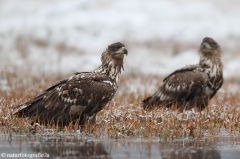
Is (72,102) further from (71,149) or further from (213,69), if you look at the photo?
(213,69)

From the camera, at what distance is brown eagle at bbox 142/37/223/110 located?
12883mm

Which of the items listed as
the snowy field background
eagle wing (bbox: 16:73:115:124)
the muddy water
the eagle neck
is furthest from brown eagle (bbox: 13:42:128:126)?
the snowy field background

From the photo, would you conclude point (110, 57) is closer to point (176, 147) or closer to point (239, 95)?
point (176, 147)

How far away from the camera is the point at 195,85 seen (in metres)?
12.9

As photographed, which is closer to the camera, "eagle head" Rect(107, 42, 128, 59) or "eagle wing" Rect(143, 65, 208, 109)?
"eagle head" Rect(107, 42, 128, 59)

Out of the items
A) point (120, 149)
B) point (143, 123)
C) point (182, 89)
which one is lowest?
point (120, 149)

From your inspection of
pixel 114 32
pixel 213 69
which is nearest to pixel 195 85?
pixel 213 69

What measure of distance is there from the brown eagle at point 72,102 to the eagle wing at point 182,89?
2.25 m

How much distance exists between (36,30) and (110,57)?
1593cm

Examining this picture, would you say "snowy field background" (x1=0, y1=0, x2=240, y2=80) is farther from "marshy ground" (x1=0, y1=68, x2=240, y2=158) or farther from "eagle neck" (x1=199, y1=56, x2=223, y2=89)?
"marshy ground" (x1=0, y1=68, x2=240, y2=158)

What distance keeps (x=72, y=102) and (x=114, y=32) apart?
1838 centimetres

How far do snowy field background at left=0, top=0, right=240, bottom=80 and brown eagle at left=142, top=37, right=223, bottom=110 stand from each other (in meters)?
8.08

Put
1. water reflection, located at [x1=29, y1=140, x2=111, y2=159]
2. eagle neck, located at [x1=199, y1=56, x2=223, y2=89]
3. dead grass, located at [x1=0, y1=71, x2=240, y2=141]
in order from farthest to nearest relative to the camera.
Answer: eagle neck, located at [x1=199, y1=56, x2=223, y2=89] < dead grass, located at [x1=0, y1=71, x2=240, y2=141] < water reflection, located at [x1=29, y1=140, x2=111, y2=159]

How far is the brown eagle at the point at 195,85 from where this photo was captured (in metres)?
12.9
